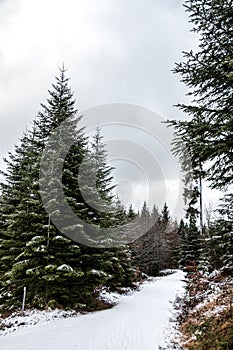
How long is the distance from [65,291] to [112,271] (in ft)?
20.0

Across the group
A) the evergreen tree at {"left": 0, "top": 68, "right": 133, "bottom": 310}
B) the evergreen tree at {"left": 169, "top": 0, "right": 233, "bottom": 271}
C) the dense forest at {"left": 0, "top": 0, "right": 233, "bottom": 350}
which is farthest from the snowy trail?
the evergreen tree at {"left": 169, "top": 0, "right": 233, "bottom": 271}

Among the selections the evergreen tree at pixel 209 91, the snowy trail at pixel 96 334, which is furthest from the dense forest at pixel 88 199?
the snowy trail at pixel 96 334

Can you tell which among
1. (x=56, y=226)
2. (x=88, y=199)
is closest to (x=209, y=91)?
(x=88, y=199)

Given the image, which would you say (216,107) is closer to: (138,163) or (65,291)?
(65,291)

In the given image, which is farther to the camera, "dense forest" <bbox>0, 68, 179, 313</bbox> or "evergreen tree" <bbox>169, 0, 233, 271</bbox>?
"dense forest" <bbox>0, 68, 179, 313</bbox>

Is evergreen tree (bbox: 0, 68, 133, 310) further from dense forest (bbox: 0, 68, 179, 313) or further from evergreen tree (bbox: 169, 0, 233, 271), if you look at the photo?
evergreen tree (bbox: 169, 0, 233, 271)

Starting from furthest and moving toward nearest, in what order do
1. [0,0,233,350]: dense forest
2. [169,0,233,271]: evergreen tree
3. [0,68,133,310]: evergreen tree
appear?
[0,68,133,310]: evergreen tree → [0,0,233,350]: dense forest → [169,0,233,271]: evergreen tree

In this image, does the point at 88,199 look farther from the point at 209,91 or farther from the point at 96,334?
the point at 209,91

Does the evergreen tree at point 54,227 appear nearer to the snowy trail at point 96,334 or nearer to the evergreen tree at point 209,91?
the snowy trail at point 96,334

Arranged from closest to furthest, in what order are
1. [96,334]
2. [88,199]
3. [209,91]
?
[209,91], [96,334], [88,199]

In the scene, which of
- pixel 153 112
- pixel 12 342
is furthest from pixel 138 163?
pixel 12 342

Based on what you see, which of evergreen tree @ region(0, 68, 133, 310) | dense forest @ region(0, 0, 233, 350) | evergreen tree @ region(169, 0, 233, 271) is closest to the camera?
evergreen tree @ region(169, 0, 233, 271)

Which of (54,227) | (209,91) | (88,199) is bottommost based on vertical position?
(54,227)

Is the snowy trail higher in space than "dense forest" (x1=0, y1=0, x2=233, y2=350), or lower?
lower
